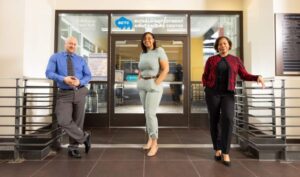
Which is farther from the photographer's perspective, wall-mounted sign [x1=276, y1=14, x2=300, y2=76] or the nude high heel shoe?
wall-mounted sign [x1=276, y1=14, x2=300, y2=76]

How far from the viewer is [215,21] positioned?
4.94 m

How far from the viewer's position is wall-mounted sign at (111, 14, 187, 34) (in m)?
4.85

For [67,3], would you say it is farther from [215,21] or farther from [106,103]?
[215,21]

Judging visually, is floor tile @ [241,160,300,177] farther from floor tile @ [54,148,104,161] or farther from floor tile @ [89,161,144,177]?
floor tile @ [54,148,104,161]

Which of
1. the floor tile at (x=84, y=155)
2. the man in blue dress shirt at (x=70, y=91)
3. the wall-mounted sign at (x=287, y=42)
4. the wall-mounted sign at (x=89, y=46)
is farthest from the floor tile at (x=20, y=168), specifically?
the wall-mounted sign at (x=287, y=42)

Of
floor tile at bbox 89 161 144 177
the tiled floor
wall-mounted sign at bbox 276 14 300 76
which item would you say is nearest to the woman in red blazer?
the tiled floor

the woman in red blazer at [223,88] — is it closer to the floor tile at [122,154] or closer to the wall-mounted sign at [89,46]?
the floor tile at [122,154]

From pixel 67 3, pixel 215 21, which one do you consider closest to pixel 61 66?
pixel 67 3

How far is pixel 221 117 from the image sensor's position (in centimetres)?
261

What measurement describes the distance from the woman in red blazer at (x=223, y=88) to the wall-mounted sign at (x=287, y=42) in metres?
1.31

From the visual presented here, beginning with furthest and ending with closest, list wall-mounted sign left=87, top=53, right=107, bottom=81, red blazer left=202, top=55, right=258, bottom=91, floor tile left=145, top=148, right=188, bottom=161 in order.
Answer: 1. wall-mounted sign left=87, top=53, right=107, bottom=81
2. floor tile left=145, top=148, right=188, bottom=161
3. red blazer left=202, top=55, right=258, bottom=91

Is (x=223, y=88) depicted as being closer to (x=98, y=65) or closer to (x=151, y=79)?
(x=151, y=79)

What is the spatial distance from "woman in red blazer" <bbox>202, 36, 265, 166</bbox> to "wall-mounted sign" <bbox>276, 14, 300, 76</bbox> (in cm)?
131

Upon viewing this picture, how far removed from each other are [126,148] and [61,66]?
1.45 m
